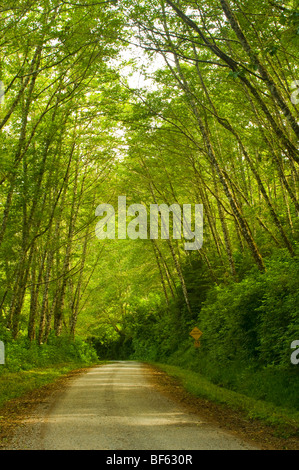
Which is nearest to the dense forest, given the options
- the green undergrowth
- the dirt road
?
the green undergrowth

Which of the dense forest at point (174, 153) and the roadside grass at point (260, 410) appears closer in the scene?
the roadside grass at point (260, 410)

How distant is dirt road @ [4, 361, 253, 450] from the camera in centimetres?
517

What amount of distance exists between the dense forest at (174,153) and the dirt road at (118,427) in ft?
8.87

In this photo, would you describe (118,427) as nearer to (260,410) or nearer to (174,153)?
(260,410)

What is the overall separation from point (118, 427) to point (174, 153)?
45.5 feet

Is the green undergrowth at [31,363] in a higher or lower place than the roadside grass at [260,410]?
lower

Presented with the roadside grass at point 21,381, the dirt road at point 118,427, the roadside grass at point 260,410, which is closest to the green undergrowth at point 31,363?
the roadside grass at point 21,381

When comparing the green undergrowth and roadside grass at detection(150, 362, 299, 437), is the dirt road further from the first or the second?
the green undergrowth

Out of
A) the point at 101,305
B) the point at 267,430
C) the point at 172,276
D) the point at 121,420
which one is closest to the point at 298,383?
the point at 267,430

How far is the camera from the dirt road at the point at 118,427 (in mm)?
5168

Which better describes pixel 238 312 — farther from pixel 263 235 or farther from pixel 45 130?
pixel 45 130

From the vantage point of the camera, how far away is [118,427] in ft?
20.3

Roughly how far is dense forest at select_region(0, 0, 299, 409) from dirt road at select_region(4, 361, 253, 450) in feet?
8.87

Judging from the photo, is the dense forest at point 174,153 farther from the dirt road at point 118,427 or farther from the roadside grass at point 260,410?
the dirt road at point 118,427
